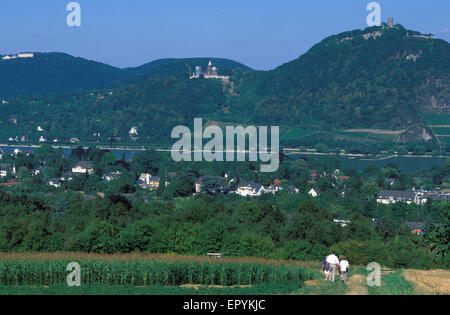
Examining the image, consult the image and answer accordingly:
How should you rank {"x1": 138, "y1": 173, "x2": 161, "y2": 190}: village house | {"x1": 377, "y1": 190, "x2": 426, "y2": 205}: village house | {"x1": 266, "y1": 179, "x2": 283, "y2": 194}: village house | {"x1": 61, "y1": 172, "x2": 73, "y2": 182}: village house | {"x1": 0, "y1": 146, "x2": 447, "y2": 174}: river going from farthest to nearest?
1. {"x1": 0, "y1": 146, "x2": 447, "y2": 174}: river
2. {"x1": 61, "y1": 172, "x2": 73, "y2": 182}: village house
3. {"x1": 138, "y1": 173, "x2": 161, "y2": 190}: village house
4. {"x1": 266, "y1": 179, "x2": 283, "y2": 194}: village house
5. {"x1": 377, "y1": 190, "x2": 426, "y2": 205}: village house

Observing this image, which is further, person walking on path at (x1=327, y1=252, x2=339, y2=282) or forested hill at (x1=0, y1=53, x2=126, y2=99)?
forested hill at (x1=0, y1=53, x2=126, y2=99)

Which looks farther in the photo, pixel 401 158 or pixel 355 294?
pixel 401 158

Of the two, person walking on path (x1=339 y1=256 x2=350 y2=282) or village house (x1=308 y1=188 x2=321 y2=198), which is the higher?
person walking on path (x1=339 y1=256 x2=350 y2=282)

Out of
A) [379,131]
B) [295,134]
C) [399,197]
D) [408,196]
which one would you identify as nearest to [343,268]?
[399,197]

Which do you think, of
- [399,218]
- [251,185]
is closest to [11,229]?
[399,218]

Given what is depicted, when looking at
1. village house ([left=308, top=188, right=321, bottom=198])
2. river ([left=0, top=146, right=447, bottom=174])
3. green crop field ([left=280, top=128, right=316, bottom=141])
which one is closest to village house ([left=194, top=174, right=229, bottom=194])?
village house ([left=308, top=188, right=321, bottom=198])

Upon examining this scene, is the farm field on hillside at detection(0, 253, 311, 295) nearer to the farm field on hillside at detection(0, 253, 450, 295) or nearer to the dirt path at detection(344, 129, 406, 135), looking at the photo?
the farm field on hillside at detection(0, 253, 450, 295)
